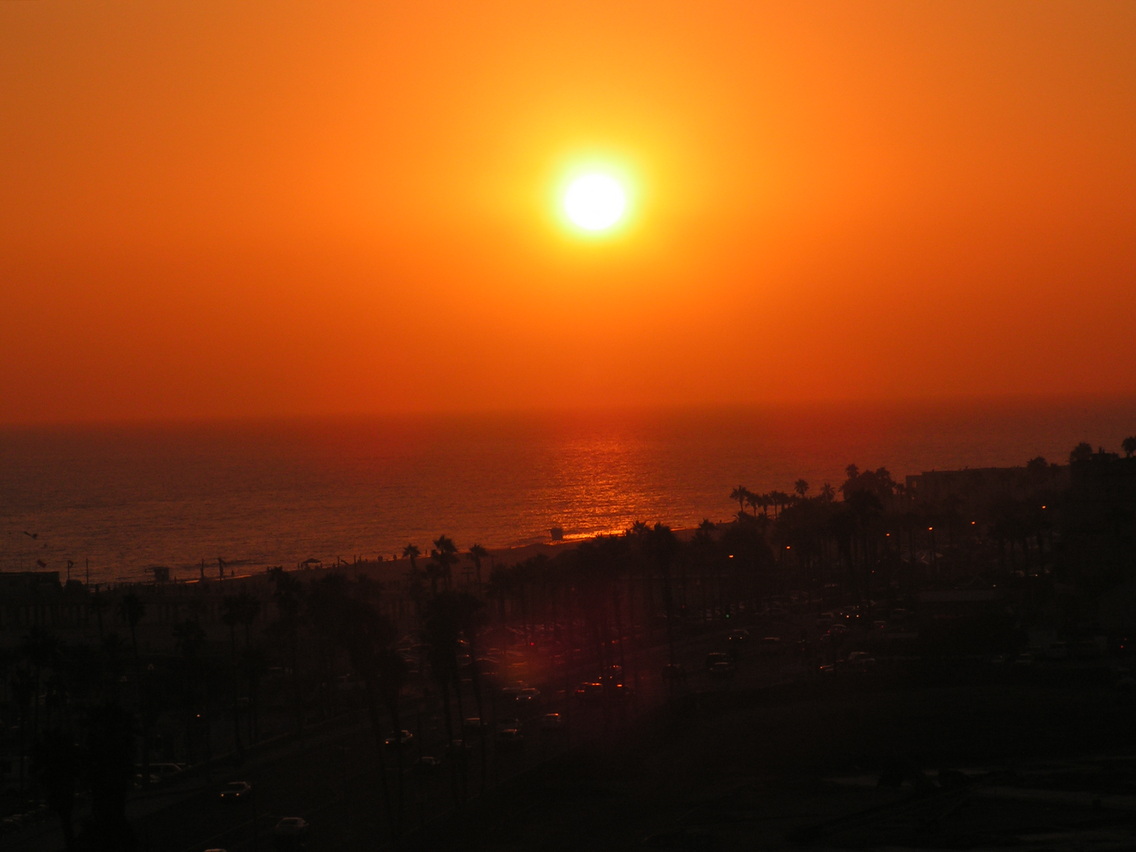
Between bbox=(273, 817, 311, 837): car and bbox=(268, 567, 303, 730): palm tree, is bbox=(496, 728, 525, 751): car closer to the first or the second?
bbox=(273, 817, 311, 837): car

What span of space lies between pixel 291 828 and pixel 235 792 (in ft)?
18.3

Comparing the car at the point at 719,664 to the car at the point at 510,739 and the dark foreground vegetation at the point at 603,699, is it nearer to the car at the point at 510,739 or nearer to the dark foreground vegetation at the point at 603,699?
the dark foreground vegetation at the point at 603,699

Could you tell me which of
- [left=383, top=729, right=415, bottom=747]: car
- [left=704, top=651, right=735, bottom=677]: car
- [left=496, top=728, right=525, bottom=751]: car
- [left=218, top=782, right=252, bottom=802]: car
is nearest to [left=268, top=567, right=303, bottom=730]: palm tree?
[left=383, top=729, right=415, bottom=747]: car

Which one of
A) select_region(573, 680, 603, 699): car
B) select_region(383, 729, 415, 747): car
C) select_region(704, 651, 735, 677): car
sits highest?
select_region(383, 729, 415, 747): car

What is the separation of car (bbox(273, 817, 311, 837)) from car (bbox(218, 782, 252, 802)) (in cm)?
446

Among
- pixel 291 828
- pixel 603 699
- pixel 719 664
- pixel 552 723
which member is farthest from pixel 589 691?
pixel 291 828

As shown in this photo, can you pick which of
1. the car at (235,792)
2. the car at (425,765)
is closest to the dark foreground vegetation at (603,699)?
the car at (425,765)

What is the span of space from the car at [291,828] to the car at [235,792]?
4458mm

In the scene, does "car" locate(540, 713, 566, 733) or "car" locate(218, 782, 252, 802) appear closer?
"car" locate(218, 782, 252, 802)

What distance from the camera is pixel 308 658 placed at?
71812mm

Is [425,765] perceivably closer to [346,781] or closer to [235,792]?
[346,781]

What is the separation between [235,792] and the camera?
42594 millimetres

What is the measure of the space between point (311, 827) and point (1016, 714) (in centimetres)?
2853

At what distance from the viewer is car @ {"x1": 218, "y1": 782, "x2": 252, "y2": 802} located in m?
42.4
